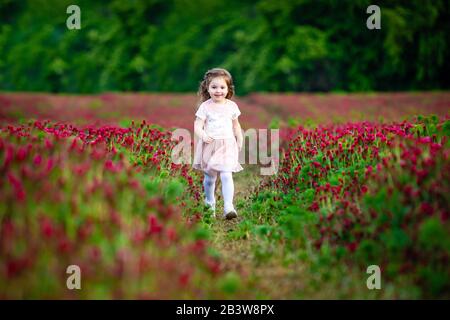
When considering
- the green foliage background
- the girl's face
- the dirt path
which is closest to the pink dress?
the girl's face

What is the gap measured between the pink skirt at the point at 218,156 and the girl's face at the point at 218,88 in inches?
19.4

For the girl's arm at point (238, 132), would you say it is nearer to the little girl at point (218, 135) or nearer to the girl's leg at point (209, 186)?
the little girl at point (218, 135)

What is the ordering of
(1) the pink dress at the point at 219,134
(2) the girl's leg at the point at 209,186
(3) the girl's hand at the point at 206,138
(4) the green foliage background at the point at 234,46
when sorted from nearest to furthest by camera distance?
1. (3) the girl's hand at the point at 206,138
2. (1) the pink dress at the point at 219,134
3. (2) the girl's leg at the point at 209,186
4. (4) the green foliage background at the point at 234,46

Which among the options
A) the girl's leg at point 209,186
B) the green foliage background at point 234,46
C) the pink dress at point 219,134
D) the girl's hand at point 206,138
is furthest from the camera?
the green foliage background at point 234,46

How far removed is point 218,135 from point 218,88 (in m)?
0.53

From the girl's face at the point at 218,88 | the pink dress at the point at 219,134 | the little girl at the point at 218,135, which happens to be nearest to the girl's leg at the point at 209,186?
the little girl at the point at 218,135

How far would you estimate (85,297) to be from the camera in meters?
2.82

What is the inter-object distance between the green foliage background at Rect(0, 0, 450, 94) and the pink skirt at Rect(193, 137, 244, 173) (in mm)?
19535

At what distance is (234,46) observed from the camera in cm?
3622

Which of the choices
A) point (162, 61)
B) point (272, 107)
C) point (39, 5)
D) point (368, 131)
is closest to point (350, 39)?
point (162, 61)

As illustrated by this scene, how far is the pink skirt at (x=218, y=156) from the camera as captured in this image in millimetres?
5738

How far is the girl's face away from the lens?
571 cm

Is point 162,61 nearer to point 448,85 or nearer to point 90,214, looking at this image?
point 448,85

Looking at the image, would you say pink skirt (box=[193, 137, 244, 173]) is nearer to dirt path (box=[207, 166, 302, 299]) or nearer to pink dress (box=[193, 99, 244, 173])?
pink dress (box=[193, 99, 244, 173])
